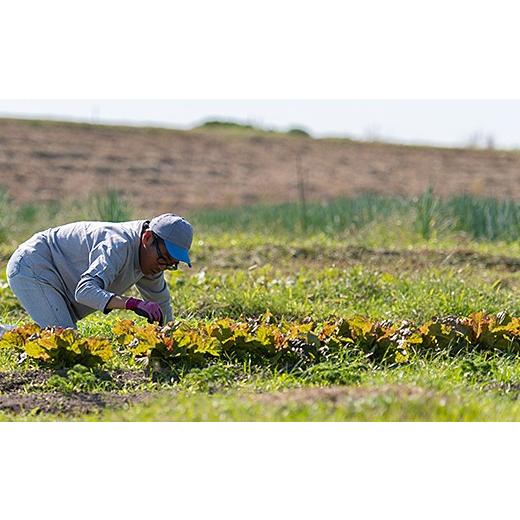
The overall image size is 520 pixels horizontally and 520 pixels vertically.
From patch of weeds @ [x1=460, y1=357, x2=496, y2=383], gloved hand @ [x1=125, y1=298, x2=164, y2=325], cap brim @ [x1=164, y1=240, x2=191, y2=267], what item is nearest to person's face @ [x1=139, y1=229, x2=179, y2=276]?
cap brim @ [x1=164, y1=240, x2=191, y2=267]

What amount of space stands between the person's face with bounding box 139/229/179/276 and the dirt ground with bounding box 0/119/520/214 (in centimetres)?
1970

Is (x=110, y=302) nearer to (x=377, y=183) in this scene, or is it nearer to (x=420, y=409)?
(x=420, y=409)

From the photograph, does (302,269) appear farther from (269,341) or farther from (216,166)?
(216,166)

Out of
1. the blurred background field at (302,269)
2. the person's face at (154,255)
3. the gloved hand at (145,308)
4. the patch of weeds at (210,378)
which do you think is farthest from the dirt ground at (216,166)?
the patch of weeds at (210,378)

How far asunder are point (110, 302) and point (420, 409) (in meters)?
2.29

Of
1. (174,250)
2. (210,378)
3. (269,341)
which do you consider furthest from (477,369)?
(174,250)

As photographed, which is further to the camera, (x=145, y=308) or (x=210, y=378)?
(x=145, y=308)

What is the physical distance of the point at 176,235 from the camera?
20.6 feet

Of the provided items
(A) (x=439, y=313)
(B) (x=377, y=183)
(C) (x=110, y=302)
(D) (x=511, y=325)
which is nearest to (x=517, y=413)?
(D) (x=511, y=325)

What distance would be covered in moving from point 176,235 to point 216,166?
89.3 ft

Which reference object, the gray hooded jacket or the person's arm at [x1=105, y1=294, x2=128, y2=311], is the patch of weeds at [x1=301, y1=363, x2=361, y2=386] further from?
the gray hooded jacket

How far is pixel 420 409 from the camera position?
4.76 meters

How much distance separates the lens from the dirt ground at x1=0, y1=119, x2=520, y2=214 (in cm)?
2945

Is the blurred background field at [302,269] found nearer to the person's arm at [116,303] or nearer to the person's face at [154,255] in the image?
the person's arm at [116,303]
